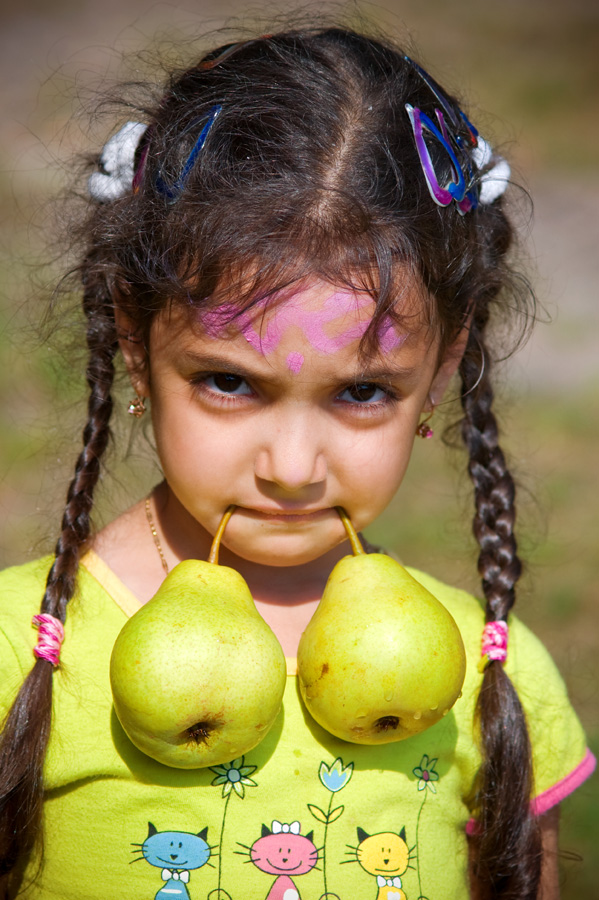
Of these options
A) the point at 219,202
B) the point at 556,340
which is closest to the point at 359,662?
the point at 219,202

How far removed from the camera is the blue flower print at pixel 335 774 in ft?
6.42

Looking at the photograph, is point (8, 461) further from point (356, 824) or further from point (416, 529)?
point (356, 824)

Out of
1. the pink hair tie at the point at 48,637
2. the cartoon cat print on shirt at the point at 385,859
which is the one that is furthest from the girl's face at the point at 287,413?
Answer: the cartoon cat print on shirt at the point at 385,859

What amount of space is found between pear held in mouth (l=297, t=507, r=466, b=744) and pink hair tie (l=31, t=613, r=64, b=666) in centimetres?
48

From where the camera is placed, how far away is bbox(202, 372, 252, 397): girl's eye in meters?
1.90

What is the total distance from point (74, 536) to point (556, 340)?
224 inches

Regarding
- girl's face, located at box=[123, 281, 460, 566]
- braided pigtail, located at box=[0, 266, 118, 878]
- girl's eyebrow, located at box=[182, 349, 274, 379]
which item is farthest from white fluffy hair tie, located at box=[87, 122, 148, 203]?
girl's eyebrow, located at box=[182, 349, 274, 379]

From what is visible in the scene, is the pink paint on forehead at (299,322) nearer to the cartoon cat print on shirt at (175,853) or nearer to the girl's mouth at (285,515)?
the girl's mouth at (285,515)

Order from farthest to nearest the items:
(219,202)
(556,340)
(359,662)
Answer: (556,340), (219,202), (359,662)

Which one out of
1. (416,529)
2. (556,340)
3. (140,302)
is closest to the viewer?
(140,302)

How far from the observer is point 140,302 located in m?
2.04

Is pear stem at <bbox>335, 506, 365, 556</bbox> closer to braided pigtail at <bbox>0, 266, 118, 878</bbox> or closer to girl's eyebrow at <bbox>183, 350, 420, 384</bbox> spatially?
girl's eyebrow at <bbox>183, 350, 420, 384</bbox>

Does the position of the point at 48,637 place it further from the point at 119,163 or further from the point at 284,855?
the point at 119,163

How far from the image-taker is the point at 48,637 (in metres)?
1.93
